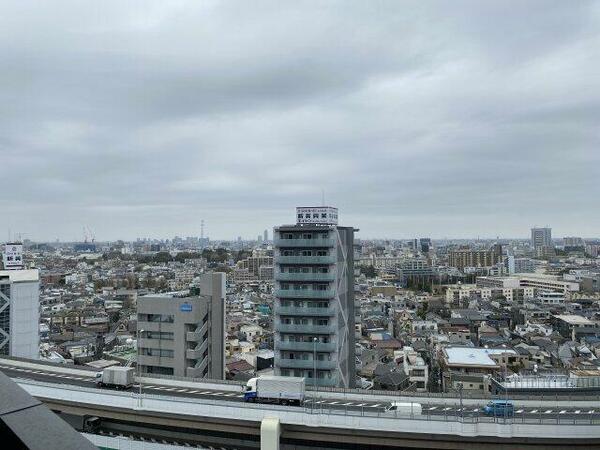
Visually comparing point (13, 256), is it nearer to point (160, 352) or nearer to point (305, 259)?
point (160, 352)

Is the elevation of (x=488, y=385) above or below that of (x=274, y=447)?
below

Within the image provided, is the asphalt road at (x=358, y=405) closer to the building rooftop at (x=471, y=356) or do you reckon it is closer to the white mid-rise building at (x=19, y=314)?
the white mid-rise building at (x=19, y=314)

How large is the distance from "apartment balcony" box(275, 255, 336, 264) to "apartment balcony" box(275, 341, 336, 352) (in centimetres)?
392

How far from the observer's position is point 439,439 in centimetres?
1292

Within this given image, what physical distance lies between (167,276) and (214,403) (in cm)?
8768

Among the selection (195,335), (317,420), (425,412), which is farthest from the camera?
(195,335)

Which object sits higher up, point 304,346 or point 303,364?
point 304,346

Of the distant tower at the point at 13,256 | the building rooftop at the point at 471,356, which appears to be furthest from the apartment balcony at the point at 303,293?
the distant tower at the point at 13,256

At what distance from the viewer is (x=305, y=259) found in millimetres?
25938

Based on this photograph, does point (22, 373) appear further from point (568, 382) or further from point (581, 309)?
point (581, 309)

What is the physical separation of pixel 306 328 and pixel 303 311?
83 cm

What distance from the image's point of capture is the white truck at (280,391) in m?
14.9

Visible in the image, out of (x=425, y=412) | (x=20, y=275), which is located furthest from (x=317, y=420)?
(x=20, y=275)

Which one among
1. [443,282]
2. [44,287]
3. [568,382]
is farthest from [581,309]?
[44,287]
